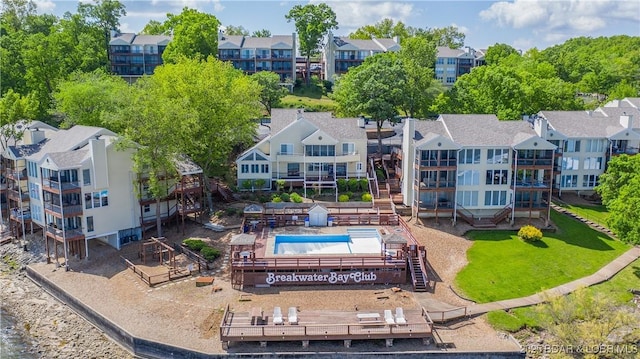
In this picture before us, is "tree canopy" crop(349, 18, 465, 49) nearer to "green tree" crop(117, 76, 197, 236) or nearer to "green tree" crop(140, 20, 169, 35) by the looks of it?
"green tree" crop(140, 20, 169, 35)

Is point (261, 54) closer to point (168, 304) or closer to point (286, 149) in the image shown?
point (286, 149)

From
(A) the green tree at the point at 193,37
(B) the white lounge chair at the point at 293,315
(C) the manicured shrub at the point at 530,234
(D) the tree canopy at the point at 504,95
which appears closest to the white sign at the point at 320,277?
(B) the white lounge chair at the point at 293,315

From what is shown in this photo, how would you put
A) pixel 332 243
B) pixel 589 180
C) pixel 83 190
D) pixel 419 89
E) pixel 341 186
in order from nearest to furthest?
pixel 83 190 < pixel 332 243 < pixel 341 186 < pixel 589 180 < pixel 419 89

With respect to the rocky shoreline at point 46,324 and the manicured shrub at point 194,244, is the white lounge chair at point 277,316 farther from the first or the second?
the manicured shrub at point 194,244

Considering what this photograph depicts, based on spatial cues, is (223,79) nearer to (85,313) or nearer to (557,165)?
(85,313)

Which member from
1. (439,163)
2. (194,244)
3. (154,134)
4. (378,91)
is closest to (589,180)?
(439,163)

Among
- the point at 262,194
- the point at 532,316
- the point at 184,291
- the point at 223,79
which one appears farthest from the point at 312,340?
the point at 223,79
